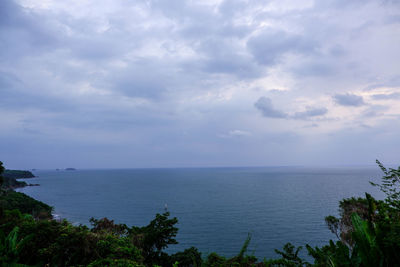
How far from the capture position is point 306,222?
5766 centimetres

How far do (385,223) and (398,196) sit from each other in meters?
1.06

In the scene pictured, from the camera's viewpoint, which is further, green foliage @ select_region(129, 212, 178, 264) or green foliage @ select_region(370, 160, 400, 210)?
green foliage @ select_region(129, 212, 178, 264)

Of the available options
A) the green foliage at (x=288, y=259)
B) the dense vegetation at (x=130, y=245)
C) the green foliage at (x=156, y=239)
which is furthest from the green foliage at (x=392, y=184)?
the green foliage at (x=156, y=239)

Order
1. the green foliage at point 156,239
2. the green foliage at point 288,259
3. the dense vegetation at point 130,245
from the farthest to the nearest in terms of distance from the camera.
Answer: the green foliage at point 156,239 → the green foliage at point 288,259 → the dense vegetation at point 130,245

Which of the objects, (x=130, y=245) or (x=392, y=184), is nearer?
(x=392, y=184)

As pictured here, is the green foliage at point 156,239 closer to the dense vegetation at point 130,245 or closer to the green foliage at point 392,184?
the dense vegetation at point 130,245

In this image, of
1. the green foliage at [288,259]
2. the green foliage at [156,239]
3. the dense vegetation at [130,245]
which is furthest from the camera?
the green foliage at [156,239]

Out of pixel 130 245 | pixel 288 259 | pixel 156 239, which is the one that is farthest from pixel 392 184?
pixel 156 239

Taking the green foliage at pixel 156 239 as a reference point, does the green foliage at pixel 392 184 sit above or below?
above

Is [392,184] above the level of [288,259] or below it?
above

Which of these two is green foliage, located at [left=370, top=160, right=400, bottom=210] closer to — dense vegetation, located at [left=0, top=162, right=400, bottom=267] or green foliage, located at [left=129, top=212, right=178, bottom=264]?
dense vegetation, located at [left=0, top=162, right=400, bottom=267]

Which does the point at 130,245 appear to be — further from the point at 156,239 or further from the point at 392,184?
the point at 156,239

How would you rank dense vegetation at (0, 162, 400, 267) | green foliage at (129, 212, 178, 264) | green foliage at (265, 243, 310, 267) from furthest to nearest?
green foliage at (129, 212, 178, 264) < green foliage at (265, 243, 310, 267) < dense vegetation at (0, 162, 400, 267)

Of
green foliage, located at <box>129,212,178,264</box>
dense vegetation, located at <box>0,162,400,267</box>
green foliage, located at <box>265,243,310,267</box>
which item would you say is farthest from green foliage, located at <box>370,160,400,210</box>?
green foliage, located at <box>129,212,178,264</box>
